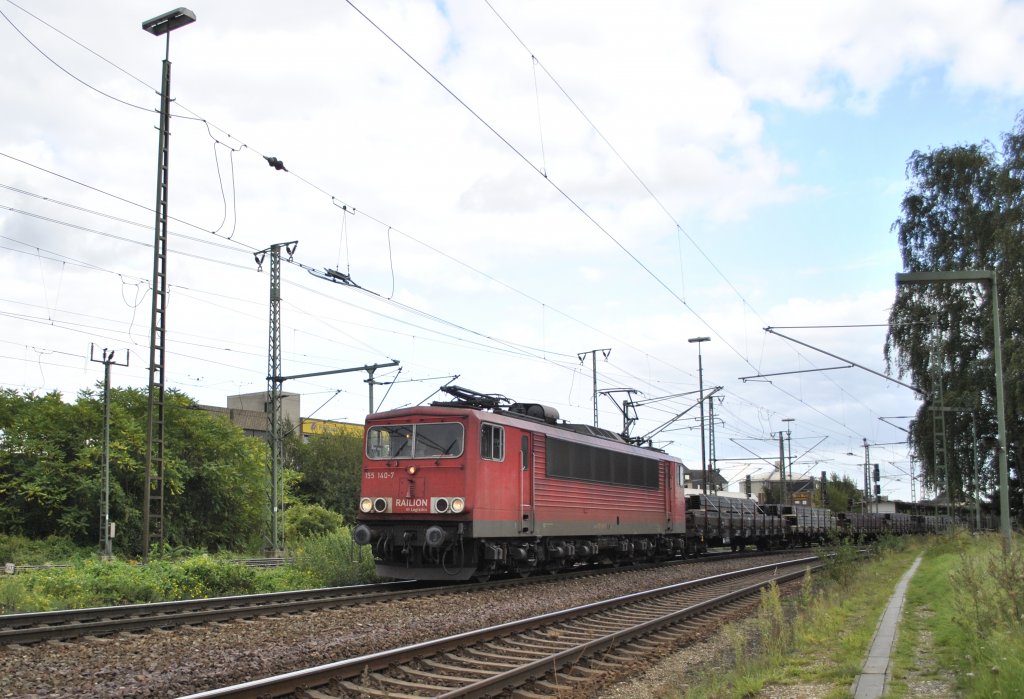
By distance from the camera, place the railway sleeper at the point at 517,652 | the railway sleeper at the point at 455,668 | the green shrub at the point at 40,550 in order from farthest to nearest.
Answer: the green shrub at the point at 40,550 → the railway sleeper at the point at 517,652 → the railway sleeper at the point at 455,668

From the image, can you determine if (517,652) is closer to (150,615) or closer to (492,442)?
(150,615)

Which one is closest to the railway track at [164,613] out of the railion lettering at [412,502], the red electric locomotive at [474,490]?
the red electric locomotive at [474,490]

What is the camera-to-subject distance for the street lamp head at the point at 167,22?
1753cm

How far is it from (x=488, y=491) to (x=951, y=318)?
27477mm

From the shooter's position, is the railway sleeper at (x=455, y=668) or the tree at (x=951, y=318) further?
the tree at (x=951, y=318)

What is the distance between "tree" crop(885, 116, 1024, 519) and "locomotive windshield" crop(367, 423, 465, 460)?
77.1ft

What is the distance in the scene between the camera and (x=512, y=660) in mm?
9828

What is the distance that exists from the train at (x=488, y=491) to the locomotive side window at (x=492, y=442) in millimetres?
25

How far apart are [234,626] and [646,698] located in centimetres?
527

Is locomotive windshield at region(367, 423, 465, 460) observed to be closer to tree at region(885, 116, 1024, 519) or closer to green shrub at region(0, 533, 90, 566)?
green shrub at region(0, 533, 90, 566)

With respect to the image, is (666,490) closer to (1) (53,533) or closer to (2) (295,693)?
(2) (295,693)

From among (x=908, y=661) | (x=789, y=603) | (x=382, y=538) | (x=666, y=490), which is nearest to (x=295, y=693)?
(x=908, y=661)

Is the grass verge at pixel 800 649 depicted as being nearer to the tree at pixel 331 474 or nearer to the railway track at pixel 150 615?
the railway track at pixel 150 615

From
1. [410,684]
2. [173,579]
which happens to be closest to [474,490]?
[173,579]
